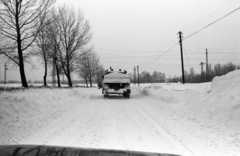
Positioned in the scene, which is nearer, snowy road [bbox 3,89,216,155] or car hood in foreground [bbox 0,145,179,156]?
car hood in foreground [bbox 0,145,179,156]

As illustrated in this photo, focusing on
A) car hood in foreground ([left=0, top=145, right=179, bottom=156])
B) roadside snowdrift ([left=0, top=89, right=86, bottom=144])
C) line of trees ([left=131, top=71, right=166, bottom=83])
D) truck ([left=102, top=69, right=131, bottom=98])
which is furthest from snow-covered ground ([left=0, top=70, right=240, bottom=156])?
line of trees ([left=131, top=71, right=166, bottom=83])

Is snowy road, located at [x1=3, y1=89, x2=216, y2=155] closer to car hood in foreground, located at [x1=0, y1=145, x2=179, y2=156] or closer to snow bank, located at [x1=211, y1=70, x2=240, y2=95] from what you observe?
car hood in foreground, located at [x1=0, y1=145, x2=179, y2=156]

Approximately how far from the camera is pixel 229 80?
9461 millimetres

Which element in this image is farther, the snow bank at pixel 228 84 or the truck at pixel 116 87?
the truck at pixel 116 87

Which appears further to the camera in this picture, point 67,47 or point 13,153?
point 67,47

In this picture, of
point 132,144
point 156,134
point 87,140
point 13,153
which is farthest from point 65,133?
point 13,153

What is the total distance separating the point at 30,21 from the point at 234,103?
737 inches

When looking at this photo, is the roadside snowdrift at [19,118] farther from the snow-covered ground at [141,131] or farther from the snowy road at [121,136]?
the snowy road at [121,136]

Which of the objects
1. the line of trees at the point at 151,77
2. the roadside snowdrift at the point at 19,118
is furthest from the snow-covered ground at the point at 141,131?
the line of trees at the point at 151,77

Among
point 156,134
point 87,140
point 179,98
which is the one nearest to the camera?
point 87,140

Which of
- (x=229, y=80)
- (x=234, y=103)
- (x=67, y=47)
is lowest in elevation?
(x=234, y=103)

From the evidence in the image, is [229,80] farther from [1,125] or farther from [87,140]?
[1,125]

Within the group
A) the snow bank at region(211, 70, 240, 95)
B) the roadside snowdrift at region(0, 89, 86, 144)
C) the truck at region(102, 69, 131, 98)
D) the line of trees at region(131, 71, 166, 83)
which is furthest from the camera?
the line of trees at region(131, 71, 166, 83)

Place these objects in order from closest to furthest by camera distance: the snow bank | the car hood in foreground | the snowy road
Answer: the car hood in foreground, the snowy road, the snow bank
